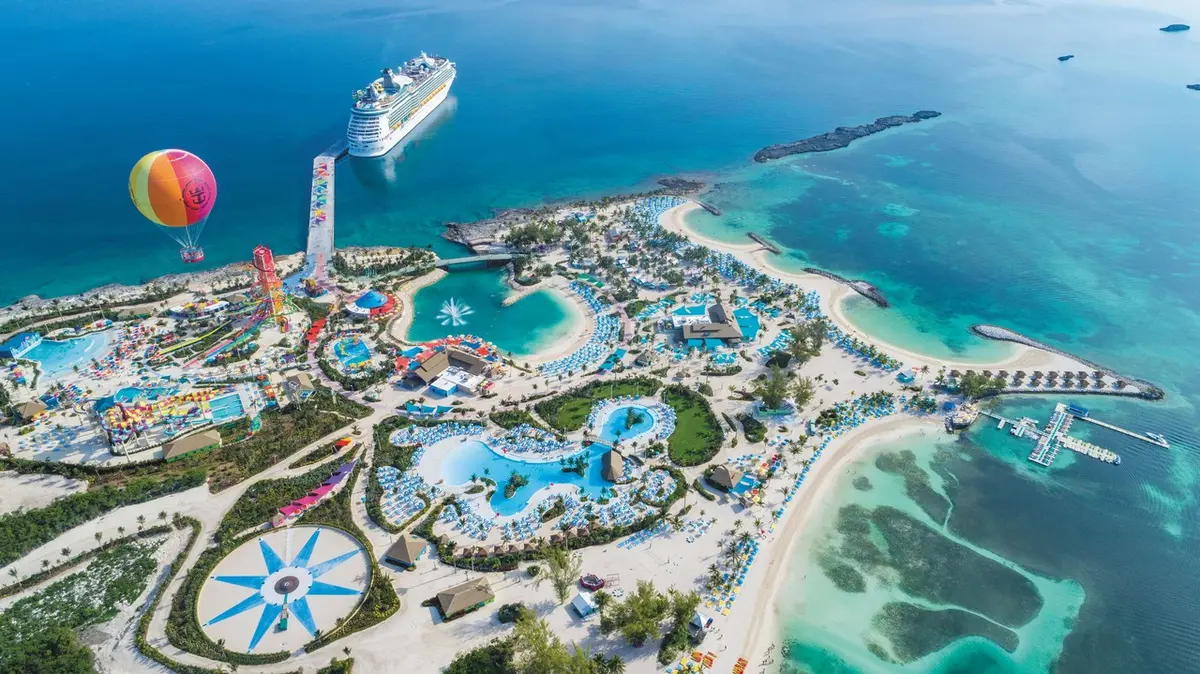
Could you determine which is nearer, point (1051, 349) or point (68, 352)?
point (68, 352)

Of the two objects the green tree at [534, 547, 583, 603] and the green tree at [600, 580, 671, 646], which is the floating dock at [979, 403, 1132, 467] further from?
the green tree at [534, 547, 583, 603]

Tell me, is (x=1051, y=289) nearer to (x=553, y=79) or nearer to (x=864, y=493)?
(x=864, y=493)

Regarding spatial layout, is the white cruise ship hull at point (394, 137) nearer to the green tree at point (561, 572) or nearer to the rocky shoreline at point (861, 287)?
the rocky shoreline at point (861, 287)

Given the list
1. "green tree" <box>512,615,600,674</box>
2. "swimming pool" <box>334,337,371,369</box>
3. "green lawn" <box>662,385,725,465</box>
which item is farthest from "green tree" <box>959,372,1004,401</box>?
"swimming pool" <box>334,337,371,369</box>

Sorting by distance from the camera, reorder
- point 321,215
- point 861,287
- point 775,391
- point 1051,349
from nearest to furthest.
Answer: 1. point 775,391
2. point 1051,349
3. point 861,287
4. point 321,215

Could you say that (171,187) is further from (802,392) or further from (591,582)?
(802,392)

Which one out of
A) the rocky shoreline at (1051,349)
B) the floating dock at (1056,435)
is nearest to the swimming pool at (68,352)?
the floating dock at (1056,435)

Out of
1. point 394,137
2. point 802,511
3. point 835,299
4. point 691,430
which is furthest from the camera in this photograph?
point 394,137

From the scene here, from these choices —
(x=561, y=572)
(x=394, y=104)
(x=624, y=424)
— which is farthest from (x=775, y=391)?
(x=394, y=104)
